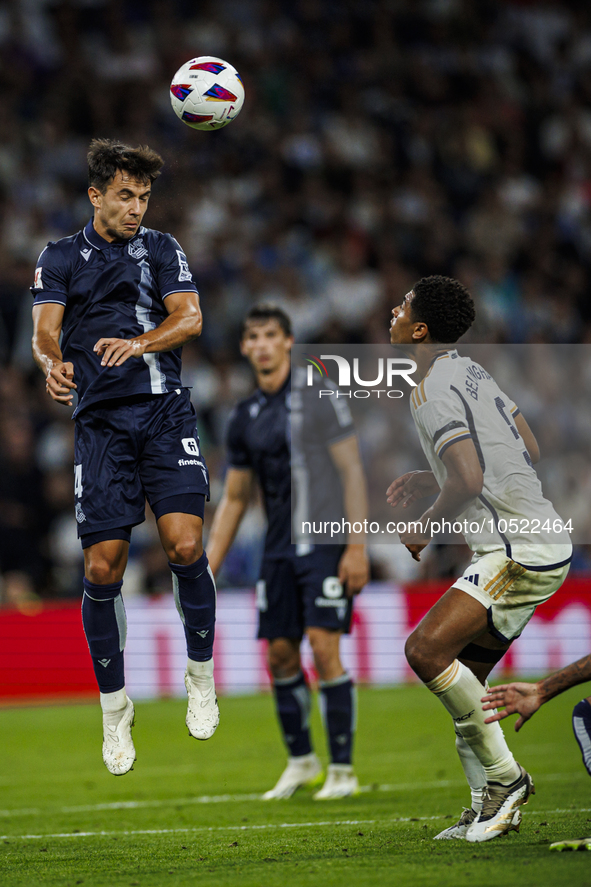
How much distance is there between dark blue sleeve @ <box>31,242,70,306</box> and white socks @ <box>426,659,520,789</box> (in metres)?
2.57

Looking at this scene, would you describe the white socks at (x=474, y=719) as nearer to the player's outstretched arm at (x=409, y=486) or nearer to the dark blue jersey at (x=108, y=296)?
the player's outstretched arm at (x=409, y=486)

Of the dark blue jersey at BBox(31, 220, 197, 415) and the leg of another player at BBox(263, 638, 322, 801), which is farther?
the leg of another player at BBox(263, 638, 322, 801)

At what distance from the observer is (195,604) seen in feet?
18.5

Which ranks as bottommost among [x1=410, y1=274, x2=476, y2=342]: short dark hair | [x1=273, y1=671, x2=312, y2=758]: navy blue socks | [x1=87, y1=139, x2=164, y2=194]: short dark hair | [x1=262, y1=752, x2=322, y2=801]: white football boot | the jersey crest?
[x1=262, y1=752, x2=322, y2=801]: white football boot

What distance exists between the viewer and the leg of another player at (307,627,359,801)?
746 centimetres

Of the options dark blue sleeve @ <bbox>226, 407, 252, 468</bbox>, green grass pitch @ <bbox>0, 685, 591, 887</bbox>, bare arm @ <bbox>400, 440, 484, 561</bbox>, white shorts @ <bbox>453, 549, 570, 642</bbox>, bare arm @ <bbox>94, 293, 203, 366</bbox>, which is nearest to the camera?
green grass pitch @ <bbox>0, 685, 591, 887</bbox>

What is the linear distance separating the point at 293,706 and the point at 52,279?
3.61 m

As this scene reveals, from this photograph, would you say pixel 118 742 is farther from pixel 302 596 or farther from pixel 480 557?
pixel 302 596

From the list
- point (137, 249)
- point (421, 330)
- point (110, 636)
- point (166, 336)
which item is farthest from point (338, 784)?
point (137, 249)

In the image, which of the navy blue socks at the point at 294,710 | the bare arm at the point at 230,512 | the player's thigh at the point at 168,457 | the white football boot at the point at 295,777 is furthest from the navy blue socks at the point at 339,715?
the player's thigh at the point at 168,457

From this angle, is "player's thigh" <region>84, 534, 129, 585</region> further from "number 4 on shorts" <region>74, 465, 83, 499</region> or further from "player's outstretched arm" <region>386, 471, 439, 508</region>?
"player's outstretched arm" <region>386, 471, 439, 508</region>

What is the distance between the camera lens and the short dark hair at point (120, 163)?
217 inches

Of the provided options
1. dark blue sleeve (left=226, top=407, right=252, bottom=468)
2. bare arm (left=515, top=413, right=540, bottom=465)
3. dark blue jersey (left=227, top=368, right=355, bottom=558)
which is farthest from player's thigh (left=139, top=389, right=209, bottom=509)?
dark blue sleeve (left=226, top=407, right=252, bottom=468)

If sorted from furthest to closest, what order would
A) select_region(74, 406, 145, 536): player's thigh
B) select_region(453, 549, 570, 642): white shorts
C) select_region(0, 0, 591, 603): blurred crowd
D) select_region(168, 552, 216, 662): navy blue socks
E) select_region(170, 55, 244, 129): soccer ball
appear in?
1. select_region(0, 0, 591, 603): blurred crowd
2. select_region(170, 55, 244, 129): soccer ball
3. select_region(168, 552, 216, 662): navy blue socks
4. select_region(74, 406, 145, 536): player's thigh
5. select_region(453, 549, 570, 642): white shorts
